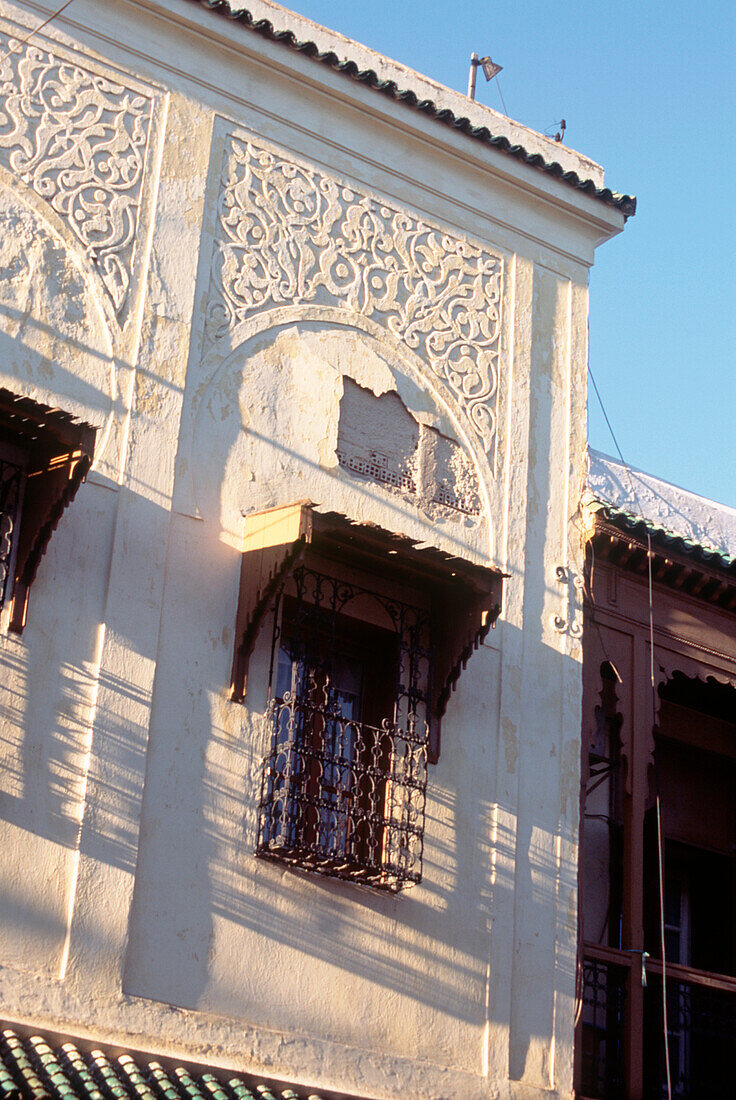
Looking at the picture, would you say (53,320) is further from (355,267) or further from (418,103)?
(418,103)

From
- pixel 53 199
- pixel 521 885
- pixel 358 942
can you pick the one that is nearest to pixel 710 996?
pixel 521 885

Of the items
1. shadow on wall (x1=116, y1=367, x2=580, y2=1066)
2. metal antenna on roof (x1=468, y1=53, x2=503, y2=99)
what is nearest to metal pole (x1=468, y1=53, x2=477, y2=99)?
metal antenna on roof (x1=468, y1=53, x2=503, y2=99)

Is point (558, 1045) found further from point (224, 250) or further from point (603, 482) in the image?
point (224, 250)

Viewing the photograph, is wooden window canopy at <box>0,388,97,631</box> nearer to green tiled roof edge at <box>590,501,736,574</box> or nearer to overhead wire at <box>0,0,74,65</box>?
overhead wire at <box>0,0,74,65</box>

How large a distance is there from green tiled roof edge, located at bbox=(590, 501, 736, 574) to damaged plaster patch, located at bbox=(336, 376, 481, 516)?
0.75 metres

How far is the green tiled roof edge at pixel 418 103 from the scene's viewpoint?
8562 millimetres

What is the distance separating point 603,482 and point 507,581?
1.64 m

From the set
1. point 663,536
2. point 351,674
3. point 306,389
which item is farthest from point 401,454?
point 663,536

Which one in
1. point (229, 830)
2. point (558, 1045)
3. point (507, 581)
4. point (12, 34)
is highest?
point (12, 34)

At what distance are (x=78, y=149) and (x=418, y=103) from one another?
6.69 feet

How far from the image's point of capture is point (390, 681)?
826 cm

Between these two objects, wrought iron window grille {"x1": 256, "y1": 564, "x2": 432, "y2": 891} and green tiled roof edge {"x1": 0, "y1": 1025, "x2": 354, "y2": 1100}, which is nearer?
green tiled roof edge {"x1": 0, "y1": 1025, "x2": 354, "y2": 1100}

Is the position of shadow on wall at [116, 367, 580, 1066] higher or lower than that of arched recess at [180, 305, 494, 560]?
lower

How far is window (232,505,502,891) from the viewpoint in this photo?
7.54 m
